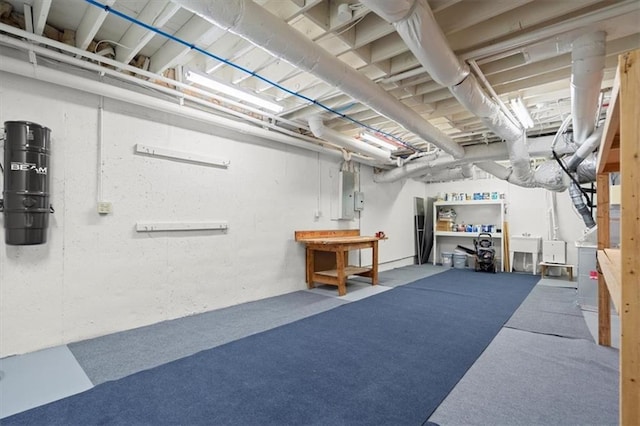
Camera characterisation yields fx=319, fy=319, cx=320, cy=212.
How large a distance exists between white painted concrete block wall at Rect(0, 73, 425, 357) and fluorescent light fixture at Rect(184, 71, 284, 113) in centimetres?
65

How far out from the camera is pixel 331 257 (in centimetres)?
581

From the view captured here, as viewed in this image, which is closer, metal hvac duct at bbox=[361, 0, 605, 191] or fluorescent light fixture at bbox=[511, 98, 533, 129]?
metal hvac duct at bbox=[361, 0, 605, 191]

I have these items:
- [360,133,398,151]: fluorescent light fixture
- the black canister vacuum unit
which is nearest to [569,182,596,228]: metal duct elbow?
[360,133,398,151]: fluorescent light fixture

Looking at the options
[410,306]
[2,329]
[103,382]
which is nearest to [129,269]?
[2,329]

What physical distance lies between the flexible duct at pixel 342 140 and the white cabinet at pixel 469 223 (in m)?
3.42

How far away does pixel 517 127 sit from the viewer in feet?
13.6

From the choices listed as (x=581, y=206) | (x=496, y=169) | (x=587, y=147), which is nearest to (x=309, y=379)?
(x=587, y=147)

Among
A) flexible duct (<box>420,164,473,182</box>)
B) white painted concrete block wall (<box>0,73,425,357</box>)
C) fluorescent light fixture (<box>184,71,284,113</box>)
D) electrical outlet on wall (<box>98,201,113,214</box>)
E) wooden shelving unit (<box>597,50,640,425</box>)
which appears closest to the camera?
wooden shelving unit (<box>597,50,640,425</box>)

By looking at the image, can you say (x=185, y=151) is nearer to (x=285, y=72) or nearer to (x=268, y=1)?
(x=285, y=72)

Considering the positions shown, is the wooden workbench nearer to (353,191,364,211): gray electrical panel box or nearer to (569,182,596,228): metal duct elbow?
(353,191,364,211): gray electrical panel box

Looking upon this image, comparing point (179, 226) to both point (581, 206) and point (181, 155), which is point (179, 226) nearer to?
point (181, 155)

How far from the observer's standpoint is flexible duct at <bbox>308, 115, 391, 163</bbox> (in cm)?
435

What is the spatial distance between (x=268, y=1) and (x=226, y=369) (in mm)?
2749

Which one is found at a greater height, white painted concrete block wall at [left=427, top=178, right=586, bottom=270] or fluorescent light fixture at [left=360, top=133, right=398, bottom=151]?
fluorescent light fixture at [left=360, top=133, right=398, bottom=151]
